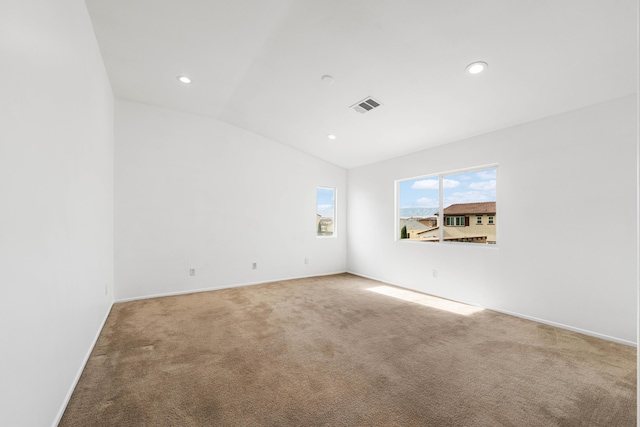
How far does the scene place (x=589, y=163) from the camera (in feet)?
9.43

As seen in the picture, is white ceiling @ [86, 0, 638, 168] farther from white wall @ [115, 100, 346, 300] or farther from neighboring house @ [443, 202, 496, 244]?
neighboring house @ [443, 202, 496, 244]

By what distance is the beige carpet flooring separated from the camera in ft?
5.48

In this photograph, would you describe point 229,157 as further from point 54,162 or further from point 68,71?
point 54,162

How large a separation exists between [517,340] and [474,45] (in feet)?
9.36

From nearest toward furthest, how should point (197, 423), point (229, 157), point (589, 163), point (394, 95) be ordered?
1. point (197, 423)
2. point (589, 163)
3. point (394, 95)
4. point (229, 157)

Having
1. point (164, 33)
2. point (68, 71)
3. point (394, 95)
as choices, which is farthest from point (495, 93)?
point (68, 71)

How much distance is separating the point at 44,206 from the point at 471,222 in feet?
15.1

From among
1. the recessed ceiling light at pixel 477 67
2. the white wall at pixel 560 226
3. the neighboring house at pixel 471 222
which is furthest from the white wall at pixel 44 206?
the neighboring house at pixel 471 222

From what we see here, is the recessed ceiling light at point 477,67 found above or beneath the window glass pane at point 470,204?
above

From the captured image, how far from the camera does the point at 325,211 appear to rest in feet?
20.0

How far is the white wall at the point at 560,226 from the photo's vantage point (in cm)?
269

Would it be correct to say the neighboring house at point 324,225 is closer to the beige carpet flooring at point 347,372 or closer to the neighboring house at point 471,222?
the neighboring house at point 471,222

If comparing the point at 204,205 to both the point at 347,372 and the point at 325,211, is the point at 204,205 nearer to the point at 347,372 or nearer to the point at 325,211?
the point at 325,211

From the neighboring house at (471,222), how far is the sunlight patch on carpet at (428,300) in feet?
3.17
